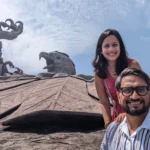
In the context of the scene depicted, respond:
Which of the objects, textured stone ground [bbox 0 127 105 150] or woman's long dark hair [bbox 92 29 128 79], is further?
textured stone ground [bbox 0 127 105 150]

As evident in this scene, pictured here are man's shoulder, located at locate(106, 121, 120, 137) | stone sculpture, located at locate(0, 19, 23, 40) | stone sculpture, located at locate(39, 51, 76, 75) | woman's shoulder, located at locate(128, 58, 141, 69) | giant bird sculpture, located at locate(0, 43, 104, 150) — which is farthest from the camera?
stone sculpture, located at locate(0, 19, 23, 40)

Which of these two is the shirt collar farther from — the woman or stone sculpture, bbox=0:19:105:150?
stone sculpture, bbox=0:19:105:150

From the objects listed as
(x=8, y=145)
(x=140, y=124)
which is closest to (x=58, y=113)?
(x=8, y=145)

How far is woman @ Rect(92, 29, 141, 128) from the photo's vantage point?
2.15m

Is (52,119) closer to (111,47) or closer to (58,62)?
(111,47)

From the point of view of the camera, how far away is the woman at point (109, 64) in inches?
84.7

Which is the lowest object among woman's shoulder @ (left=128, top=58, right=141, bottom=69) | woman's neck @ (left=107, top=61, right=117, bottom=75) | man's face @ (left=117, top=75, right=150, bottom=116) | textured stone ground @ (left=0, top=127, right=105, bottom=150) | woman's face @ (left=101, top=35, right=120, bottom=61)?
textured stone ground @ (left=0, top=127, right=105, bottom=150)

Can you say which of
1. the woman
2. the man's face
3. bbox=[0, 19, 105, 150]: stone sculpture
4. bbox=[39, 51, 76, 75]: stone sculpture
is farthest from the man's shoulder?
bbox=[39, 51, 76, 75]: stone sculpture

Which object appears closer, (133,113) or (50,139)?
(133,113)

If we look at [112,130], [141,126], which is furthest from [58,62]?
[141,126]

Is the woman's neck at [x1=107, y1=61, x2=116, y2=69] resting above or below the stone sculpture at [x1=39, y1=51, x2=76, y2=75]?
above

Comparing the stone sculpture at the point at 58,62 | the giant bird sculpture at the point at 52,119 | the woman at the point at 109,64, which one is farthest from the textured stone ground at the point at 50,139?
the stone sculpture at the point at 58,62

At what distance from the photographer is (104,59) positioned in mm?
2246

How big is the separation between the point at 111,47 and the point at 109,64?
0.47ft
